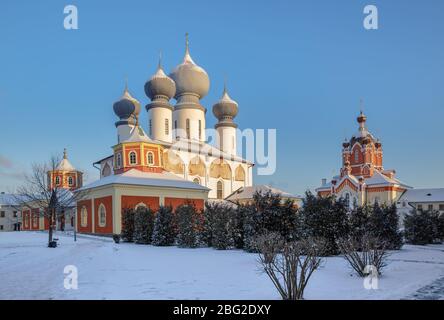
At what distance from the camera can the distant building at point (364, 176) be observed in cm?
5397

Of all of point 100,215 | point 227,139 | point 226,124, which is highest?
point 226,124

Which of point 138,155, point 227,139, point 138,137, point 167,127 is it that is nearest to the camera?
point 138,155

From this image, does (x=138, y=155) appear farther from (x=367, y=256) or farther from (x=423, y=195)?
(x=423, y=195)

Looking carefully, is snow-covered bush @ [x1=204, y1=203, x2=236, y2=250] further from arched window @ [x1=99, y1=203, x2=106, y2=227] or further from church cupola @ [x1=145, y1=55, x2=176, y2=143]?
church cupola @ [x1=145, y1=55, x2=176, y2=143]

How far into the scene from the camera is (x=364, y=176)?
2291 inches

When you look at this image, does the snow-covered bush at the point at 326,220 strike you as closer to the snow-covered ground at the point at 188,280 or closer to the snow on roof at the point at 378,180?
the snow-covered ground at the point at 188,280

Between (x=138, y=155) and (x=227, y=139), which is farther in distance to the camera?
(x=227, y=139)

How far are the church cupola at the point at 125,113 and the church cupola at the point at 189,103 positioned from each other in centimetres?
609

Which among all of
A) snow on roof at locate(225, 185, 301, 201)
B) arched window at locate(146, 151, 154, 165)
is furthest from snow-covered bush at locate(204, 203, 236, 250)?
snow on roof at locate(225, 185, 301, 201)


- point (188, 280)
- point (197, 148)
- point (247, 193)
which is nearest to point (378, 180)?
point (247, 193)

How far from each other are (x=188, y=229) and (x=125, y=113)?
3659cm
